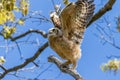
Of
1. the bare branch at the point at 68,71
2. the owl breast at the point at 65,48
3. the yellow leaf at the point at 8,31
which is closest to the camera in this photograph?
the bare branch at the point at 68,71

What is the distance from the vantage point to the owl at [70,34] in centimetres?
284

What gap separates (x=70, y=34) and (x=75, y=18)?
0.16m

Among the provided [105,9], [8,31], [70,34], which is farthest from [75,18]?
[105,9]

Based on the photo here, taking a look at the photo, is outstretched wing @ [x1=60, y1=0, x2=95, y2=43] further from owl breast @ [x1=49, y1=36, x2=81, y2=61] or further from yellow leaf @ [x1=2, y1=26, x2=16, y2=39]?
yellow leaf @ [x1=2, y1=26, x2=16, y2=39]

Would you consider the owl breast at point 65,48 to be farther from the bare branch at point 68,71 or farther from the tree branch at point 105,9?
the tree branch at point 105,9

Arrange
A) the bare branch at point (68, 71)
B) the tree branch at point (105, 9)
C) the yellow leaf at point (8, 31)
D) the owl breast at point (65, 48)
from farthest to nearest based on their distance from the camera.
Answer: the tree branch at point (105, 9) → the yellow leaf at point (8, 31) → the owl breast at point (65, 48) → the bare branch at point (68, 71)

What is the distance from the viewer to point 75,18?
2990 millimetres

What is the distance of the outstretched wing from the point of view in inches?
114

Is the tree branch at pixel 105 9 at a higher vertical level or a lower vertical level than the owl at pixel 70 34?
lower

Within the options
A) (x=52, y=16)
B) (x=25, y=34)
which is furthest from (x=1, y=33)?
(x=52, y=16)

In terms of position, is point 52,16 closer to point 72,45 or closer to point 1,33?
point 72,45

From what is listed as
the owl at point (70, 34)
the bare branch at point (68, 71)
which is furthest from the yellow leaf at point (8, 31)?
the bare branch at point (68, 71)

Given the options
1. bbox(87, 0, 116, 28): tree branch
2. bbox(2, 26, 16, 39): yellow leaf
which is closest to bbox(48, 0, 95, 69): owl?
bbox(2, 26, 16, 39): yellow leaf

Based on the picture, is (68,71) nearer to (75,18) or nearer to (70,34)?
(70,34)
